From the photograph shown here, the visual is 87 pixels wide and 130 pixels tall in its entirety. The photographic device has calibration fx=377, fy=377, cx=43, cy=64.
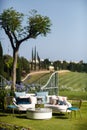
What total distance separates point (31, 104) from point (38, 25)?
200 centimetres

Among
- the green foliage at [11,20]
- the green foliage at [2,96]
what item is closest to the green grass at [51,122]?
the green foliage at [2,96]

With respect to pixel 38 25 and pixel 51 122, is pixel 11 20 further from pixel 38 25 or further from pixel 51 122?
pixel 51 122

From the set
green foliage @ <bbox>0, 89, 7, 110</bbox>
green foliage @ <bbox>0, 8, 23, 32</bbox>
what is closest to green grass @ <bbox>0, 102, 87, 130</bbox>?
green foliage @ <bbox>0, 89, 7, 110</bbox>

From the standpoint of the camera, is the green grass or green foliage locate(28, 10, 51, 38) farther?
green foliage locate(28, 10, 51, 38)

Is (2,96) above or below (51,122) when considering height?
above

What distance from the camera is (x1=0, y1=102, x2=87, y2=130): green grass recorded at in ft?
18.7

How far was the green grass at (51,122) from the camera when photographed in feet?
18.7

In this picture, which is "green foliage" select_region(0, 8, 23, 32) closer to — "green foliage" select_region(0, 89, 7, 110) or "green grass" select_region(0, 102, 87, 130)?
"green foliage" select_region(0, 89, 7, 110)

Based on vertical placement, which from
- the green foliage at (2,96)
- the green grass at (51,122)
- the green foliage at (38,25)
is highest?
the green foliage at (38,25)

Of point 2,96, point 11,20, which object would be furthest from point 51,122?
point 11,20

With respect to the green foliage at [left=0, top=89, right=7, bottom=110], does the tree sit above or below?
above

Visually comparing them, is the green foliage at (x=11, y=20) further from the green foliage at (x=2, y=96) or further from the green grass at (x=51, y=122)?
the green grass at (x=51, y=122)

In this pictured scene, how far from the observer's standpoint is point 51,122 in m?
6.14

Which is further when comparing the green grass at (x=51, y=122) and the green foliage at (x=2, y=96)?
the green foliage at (x=2, y=96)
